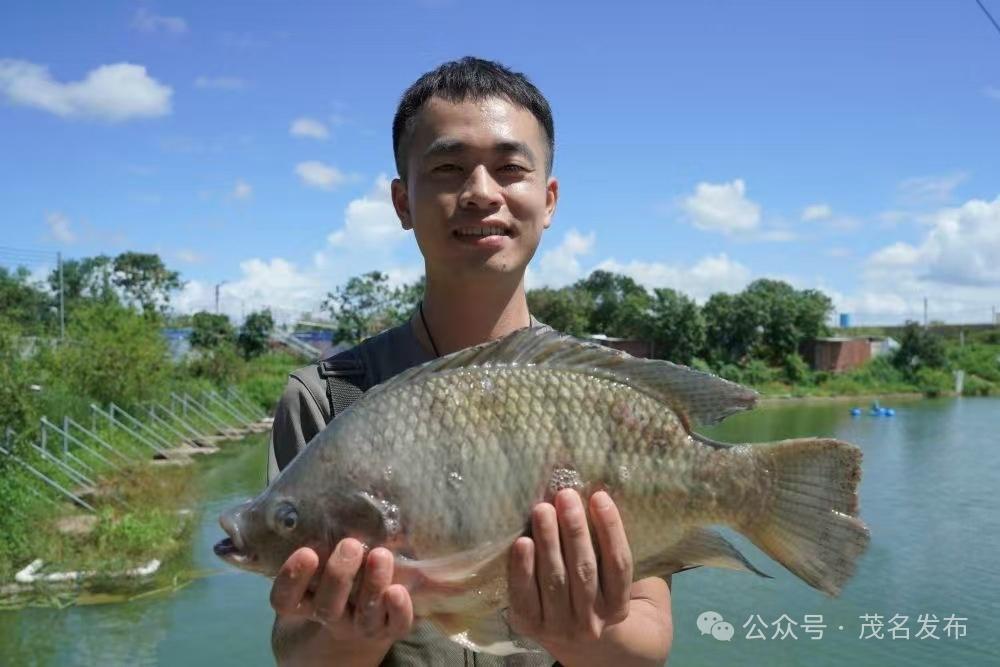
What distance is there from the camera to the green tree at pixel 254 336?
44219mm

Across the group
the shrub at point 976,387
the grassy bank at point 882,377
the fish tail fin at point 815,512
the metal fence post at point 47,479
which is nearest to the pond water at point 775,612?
the metal fence post at point 47,479

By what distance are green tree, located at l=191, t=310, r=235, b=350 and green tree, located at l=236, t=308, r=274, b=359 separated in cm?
55

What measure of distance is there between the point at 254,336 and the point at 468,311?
4355 centimetres

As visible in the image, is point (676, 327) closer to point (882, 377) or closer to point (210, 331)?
point (882, 377)

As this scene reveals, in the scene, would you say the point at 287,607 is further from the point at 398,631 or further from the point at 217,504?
the point at 217,504

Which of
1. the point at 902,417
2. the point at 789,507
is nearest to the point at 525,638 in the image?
the point at 789,507

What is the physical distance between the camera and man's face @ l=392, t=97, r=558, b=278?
239 cm

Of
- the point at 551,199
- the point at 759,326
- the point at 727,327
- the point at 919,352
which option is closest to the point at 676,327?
the point at 727,327

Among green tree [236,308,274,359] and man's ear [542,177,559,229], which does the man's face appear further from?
green tree [236,308,274,359]

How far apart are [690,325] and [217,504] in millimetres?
33313

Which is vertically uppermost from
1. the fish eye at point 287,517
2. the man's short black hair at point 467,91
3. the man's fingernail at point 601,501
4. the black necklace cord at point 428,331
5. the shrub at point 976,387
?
the man's short black hair at point 467,91

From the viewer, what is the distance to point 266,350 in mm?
45219

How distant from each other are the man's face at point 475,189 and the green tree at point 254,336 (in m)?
43.5

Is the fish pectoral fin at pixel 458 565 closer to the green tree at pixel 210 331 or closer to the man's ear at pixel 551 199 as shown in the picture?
the man's ear at pixel 551 199
